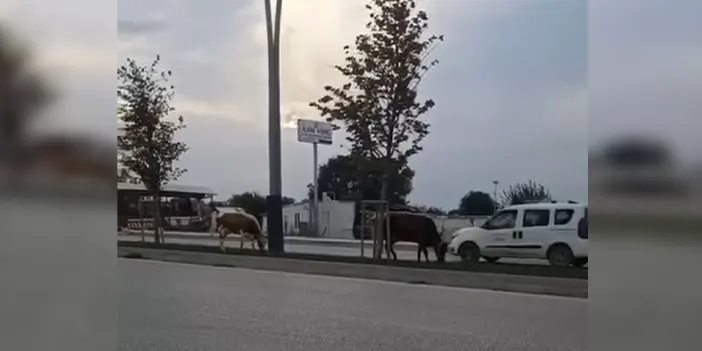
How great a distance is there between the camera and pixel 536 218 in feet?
9.76

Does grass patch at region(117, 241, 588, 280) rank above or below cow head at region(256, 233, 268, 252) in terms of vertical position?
below

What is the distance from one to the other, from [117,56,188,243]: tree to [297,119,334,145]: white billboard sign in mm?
1197

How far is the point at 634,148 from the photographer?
876 mm

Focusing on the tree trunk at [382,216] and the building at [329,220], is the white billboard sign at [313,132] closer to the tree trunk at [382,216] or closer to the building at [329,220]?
the building at [329,220]

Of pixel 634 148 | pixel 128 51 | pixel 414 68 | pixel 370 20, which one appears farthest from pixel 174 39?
pixel 414 68

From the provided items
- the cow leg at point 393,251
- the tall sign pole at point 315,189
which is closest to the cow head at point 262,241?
the tall sign pole at point 315,189

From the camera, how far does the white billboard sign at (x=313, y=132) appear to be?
390 centimetres

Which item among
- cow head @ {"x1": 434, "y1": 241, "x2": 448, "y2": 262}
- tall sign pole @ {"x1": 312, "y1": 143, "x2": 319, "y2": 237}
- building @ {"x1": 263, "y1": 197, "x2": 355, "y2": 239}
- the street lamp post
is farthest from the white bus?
cow head @ {"x1": 434, "y1": 241, "x2": 448, "y2": 262}

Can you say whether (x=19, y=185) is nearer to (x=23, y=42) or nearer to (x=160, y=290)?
(x=23, y=42)

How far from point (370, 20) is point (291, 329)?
1.68 metres

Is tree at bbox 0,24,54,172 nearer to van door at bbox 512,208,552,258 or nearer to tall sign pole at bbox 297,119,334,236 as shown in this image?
van door at bbox 512,208,552,258

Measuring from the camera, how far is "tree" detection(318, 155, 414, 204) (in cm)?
395

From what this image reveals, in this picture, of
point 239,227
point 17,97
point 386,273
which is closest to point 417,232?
point 386,273

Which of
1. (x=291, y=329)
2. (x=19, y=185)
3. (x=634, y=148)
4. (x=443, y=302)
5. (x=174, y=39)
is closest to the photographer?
(x=634, y=148)
